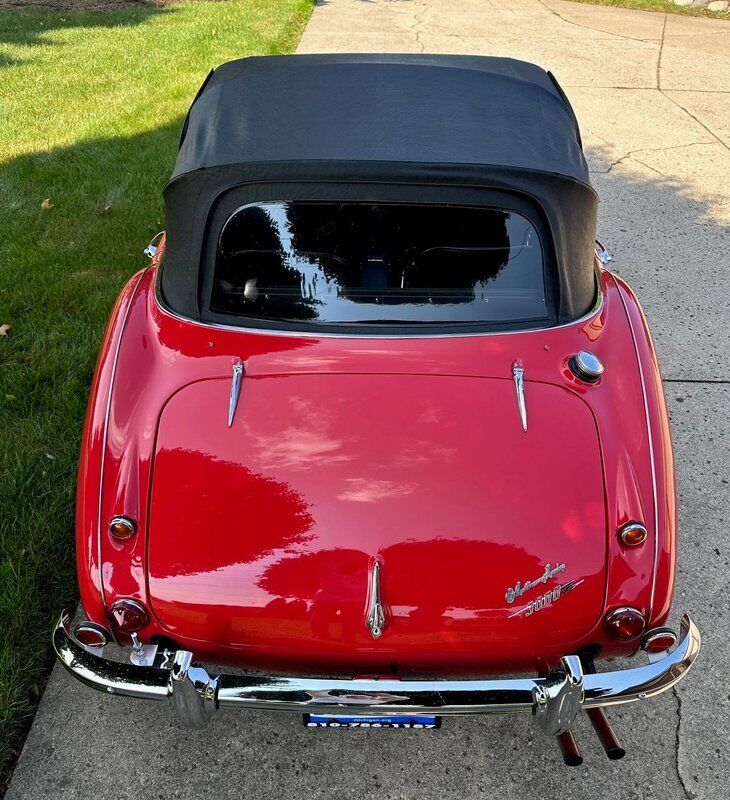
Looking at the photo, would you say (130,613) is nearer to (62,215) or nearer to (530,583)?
(530,583)

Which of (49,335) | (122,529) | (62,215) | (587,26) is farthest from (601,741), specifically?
(587,26)

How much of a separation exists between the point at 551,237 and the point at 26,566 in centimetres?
242

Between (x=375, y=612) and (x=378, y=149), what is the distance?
1592 mm

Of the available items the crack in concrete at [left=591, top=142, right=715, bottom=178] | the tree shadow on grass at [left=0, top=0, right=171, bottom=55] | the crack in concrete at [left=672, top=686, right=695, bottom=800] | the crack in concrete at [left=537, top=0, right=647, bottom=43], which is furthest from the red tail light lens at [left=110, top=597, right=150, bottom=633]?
the crack in concrete at [left=537, top=0, right=647, bottom=43]

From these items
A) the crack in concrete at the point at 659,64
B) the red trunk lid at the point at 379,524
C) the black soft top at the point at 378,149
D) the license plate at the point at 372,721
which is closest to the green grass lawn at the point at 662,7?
the crack in concrete at the point at 659,64

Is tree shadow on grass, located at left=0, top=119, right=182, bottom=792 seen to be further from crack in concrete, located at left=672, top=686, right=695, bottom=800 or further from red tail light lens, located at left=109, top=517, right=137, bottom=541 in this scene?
crack in concrete, located at left=672, top=686, right=695, bottom=800

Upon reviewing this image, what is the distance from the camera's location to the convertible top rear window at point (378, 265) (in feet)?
8.54

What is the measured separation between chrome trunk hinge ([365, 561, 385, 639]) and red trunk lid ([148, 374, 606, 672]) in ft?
0.10

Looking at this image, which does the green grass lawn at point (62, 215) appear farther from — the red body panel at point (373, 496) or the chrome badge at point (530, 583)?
the chrome badge at point (530, 583)

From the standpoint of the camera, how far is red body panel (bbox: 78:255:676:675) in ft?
7.00

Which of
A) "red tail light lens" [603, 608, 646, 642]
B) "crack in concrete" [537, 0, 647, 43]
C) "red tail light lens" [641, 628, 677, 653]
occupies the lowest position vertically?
"crack in concrete" [537, 0, 647, 43]

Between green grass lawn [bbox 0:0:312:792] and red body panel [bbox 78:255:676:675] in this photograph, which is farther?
green grass lawn [bbox 0:0:312:792]

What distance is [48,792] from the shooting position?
2.41m

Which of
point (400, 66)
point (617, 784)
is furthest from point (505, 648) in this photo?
point (400, 66)
